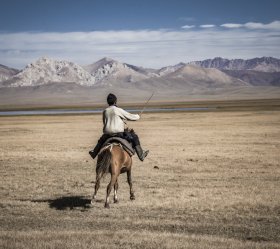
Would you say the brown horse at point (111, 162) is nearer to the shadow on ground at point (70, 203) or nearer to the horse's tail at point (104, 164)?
the horse's tail at point (104, 164)

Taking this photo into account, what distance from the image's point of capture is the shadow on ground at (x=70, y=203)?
433 inches

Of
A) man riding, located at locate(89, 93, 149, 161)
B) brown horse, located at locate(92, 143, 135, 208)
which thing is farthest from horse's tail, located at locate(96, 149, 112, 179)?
man riding, located at locate(89, 93, 149, 161)

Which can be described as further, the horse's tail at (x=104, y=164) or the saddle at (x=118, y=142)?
the saddle at (x=118, y=142)

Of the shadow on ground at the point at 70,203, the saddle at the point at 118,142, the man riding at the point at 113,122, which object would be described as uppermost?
the man riding at the point at 113,122

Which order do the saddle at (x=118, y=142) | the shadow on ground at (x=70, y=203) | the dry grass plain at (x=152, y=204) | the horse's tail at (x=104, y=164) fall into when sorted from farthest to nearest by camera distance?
the shadow on ground at (x=70, y=203)
the saddle at (x=118, y=142)
the horse's tail at (x=104, y=164)
the dry grass plain at (x=152, y=204)

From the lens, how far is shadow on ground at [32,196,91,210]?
11.0 metres

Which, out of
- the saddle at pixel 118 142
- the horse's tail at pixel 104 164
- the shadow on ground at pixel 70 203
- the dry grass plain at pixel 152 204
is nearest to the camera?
the dry grass plain at pixel 152 204

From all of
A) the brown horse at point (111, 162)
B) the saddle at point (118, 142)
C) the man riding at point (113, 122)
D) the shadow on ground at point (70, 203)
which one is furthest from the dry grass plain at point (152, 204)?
the man riding at point (113, 122)

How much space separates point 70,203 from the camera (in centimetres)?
1155

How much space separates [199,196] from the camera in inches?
473

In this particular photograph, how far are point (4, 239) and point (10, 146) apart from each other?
2032cm

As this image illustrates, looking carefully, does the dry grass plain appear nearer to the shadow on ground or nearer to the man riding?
the shadow on ground

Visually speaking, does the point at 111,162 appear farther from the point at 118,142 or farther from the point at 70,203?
the point at 70,203

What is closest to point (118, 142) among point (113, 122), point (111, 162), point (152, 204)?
point (113, 122)
